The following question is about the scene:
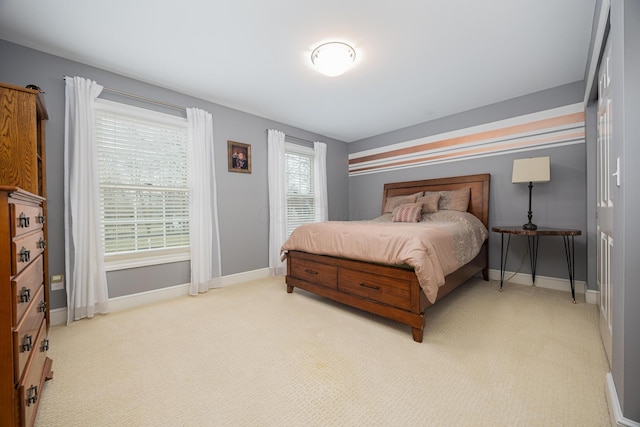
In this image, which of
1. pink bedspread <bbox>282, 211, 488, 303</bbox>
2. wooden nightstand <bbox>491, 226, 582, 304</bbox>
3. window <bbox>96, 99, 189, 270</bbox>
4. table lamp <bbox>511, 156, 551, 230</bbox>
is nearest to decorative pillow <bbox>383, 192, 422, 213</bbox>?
pink bedspread <bbox>282, 211, 488, 303</bbox>

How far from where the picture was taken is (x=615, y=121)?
48.2 inches

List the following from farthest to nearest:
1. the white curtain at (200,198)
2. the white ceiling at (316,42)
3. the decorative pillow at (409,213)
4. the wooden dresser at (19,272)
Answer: the decorative pillow at (409,213)
the white curtain at (200,198)
the white ceiling at (316,42)
the wooden dresser at (19,272)

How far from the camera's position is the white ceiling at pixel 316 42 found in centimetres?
183

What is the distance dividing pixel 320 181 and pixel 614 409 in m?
4.01

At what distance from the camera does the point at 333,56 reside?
223 centimetres

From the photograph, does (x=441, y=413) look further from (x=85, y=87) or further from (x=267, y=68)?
(x=85, y=87)

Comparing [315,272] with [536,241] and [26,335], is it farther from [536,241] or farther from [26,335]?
[536,241]

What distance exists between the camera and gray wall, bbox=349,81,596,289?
294 cm

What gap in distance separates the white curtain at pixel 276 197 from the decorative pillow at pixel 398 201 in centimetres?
171

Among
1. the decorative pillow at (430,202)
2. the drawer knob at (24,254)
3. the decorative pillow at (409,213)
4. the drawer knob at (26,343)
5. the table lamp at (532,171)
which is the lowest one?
the drawer knob at (26,343)

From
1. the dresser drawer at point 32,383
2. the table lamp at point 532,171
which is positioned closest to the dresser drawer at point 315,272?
the dresser drawer at point 32,383

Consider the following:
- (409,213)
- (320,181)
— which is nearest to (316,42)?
(409,213)

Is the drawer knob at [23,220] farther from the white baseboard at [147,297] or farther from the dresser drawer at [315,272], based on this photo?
the dresser drawer at [315,272]

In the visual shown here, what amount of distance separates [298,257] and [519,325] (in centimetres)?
215
